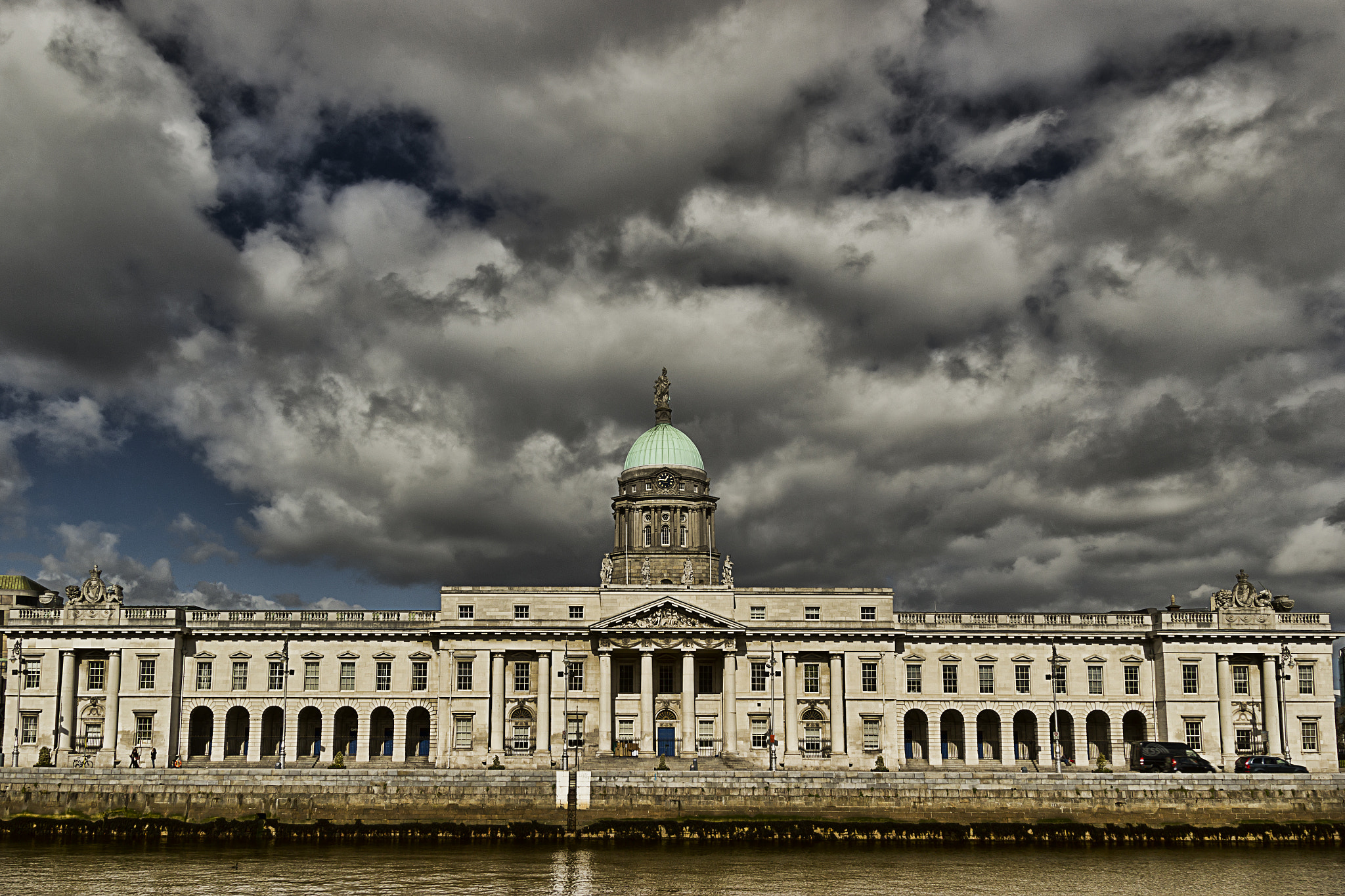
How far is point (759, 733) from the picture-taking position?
261 ft

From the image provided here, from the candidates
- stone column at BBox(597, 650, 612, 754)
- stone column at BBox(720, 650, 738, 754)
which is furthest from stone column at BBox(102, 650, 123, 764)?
stone column at BBox(720, 650, 738, 754)

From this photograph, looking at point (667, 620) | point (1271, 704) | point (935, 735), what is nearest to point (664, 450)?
point (667, 620)

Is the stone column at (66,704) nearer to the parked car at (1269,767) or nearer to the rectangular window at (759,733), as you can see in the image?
the rectangular window at (759,733)

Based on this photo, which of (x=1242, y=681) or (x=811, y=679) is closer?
(x=1242, y=681)

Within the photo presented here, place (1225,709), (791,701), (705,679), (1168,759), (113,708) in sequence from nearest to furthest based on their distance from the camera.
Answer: (1168,759) < (113,708) < (1225,709) < (791,701) < (705,679)

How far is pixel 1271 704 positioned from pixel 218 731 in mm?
68039

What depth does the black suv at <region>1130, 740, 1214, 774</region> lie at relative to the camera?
65000 mm

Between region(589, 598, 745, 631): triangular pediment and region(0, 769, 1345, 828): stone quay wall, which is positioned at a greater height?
region(589, 598, 745, 631): triangular pediment

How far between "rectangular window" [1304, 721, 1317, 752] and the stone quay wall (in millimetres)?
23234

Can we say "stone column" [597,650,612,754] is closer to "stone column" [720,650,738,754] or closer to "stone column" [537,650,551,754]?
"stone column" [537,650,551,754]

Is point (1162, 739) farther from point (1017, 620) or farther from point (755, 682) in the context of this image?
point (755, 682)

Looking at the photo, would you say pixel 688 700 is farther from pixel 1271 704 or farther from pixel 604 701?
pixel 1271 704

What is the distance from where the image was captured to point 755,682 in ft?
263

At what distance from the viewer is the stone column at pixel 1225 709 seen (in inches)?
3113
